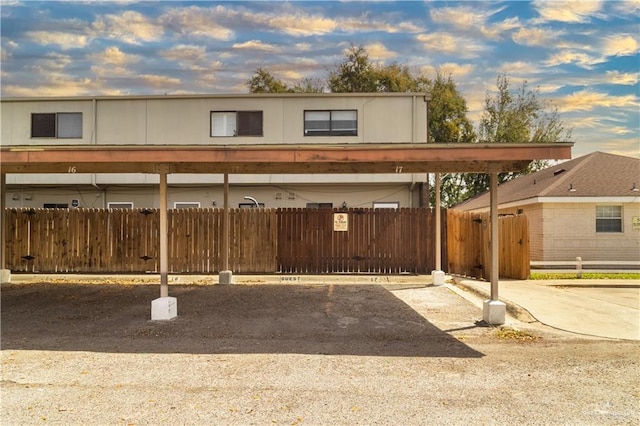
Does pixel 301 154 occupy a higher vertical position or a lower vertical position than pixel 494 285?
higher

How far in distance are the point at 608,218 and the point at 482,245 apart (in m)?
6.77

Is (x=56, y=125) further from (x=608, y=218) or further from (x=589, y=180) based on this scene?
(x=608, y=218)

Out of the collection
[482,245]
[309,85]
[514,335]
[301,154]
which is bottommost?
[514,335]

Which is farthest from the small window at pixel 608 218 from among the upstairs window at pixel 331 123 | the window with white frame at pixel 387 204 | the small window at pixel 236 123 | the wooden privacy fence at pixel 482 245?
the small window at pixel 236 123

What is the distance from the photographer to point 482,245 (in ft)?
45.9

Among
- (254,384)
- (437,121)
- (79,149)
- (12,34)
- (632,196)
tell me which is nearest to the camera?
(254,384)

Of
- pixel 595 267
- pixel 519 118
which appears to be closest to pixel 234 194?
pixel 595 267

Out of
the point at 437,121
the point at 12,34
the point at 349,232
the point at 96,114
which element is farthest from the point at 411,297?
the point at 437,121

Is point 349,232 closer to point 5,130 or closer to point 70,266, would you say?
point 70,266

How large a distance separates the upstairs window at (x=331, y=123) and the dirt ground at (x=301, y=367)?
9.22 metres

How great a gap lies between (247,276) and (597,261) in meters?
12.4

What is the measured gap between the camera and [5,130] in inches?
727

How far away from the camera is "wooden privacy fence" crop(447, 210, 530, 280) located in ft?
45.1

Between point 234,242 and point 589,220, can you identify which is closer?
point 234,242
